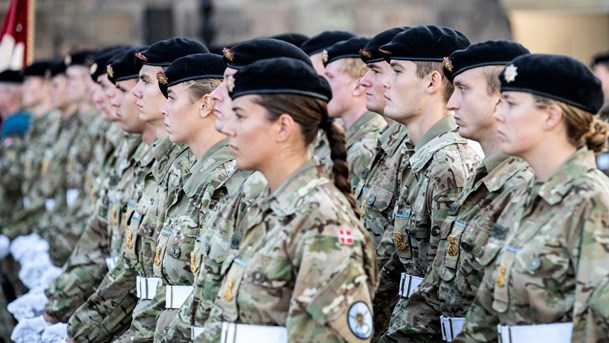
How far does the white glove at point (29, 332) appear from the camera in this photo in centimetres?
855

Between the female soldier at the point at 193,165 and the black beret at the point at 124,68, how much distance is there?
137 cm

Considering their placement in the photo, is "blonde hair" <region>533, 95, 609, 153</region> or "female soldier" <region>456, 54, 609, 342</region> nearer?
"female soldier" <region>456, 54, 609, 342</region>

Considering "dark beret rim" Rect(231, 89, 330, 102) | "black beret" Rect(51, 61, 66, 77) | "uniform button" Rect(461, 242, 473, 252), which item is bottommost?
"black beret" Rect(51, 61, 66, 77)

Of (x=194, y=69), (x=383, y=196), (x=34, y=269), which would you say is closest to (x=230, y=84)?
(x=194, y=69)

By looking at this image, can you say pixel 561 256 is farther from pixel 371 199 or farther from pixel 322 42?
pixel 322 42

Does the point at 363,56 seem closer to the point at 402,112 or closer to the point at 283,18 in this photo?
the point at 402,112

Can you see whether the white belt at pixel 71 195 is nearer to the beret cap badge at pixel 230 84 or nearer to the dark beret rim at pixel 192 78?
the dark beret rim at pixel 192 78

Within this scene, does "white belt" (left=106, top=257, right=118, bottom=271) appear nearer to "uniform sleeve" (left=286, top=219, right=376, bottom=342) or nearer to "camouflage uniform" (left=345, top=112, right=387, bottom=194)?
"camouflage uniform" (left=345, top=112, right=387, bottom=194)

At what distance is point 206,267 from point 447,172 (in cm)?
136

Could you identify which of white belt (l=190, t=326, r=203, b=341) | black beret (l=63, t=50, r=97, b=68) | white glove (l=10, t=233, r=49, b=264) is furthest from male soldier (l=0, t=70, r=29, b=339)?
white belt (l=190, t=326, r=203, b=341)

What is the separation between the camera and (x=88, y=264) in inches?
347

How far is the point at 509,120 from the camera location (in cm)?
516

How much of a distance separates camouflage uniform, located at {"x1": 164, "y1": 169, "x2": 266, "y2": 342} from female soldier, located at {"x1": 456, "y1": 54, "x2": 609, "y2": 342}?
3.73ft

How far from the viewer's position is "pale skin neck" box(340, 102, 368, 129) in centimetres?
845
